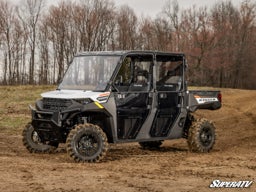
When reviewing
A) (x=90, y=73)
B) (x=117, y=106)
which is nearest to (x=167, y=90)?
(x=117, y=106)

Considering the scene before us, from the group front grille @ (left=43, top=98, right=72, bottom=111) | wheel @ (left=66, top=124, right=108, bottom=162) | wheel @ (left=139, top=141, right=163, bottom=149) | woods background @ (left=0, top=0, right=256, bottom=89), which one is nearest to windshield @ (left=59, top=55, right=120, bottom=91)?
front grille @ (left=43, top=98, right=72, bottom=111)

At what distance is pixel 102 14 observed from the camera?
215 feet

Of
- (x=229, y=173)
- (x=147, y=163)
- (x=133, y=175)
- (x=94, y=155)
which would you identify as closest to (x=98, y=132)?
(x=94, y=155)

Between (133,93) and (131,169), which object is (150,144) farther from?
(131,169)

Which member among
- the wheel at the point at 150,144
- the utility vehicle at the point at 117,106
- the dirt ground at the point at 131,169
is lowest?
the wheel at the point at 150,144

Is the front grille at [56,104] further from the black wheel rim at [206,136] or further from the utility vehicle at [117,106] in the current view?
the black wheel rim at [206,136]

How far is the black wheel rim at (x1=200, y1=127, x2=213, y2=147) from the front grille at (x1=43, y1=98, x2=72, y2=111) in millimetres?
3843

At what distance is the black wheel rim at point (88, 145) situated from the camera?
11.2 m

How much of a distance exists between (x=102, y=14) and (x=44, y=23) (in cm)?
799

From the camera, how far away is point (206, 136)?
44.8ft

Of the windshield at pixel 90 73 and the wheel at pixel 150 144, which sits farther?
the wheel at pixel 150 144

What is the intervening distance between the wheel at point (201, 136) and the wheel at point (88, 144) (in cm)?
284

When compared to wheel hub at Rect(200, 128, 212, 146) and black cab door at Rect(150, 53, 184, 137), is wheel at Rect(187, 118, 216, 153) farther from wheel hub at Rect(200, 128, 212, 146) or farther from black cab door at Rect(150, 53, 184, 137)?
black cab door at Rect(150, 53, 184, 137)

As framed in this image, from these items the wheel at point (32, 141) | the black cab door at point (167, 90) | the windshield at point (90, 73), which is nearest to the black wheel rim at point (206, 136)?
the black cab door at point (167, 90)
